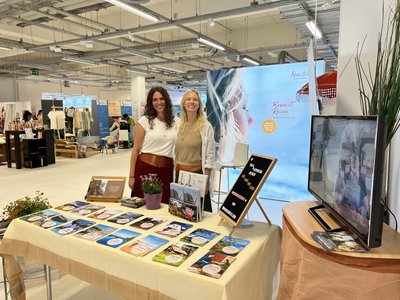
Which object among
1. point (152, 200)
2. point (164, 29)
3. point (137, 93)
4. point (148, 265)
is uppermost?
point (164, 29)

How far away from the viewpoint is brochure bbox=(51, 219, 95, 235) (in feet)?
5.56

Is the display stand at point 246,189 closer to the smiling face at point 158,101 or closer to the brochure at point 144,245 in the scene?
the brochure at point 144,245

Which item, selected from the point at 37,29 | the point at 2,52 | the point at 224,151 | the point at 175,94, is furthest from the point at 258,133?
the point at 175,94

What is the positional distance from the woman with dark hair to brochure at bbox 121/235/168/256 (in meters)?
1.00

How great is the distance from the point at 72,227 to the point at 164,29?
7863mm

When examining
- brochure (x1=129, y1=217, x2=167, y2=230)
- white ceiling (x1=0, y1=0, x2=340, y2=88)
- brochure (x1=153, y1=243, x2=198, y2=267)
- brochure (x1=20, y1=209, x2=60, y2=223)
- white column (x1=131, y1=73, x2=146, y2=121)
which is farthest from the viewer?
white column (x1=131, y1=73, x2=146, y2=121)

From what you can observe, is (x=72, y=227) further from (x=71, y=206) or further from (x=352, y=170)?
(x=352, y=170)

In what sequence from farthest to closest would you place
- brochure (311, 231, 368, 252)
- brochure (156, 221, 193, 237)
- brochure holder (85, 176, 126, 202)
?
brochure holder (85, 176, 126, 202) → brochure (156, 221, 193, 237) → brochure (311, 231, 368, 252)

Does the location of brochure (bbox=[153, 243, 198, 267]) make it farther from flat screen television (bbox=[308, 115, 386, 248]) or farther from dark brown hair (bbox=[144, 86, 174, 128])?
dark brown hair (bbox=[144, 86, 174, 128])

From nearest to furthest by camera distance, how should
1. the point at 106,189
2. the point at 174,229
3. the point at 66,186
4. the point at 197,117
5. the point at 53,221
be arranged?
the point at 174,229
the point at 53,221
the point at 106,189
the point at 197,117
the point at 66,186

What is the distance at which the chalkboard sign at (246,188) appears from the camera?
5.10 ft

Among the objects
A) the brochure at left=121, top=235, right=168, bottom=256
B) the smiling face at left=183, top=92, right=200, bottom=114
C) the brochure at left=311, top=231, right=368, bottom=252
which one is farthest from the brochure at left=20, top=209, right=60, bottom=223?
the brochure at left=311, top=231, right=368, bottom=252

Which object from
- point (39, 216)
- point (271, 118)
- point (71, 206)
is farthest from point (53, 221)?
point (271, 118)

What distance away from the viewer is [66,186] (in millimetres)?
6234
